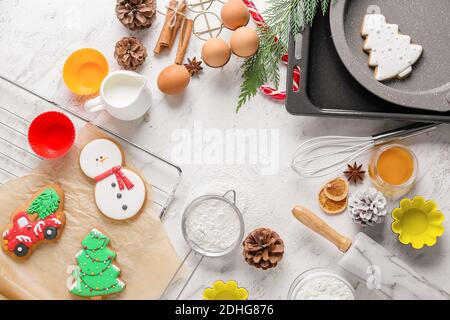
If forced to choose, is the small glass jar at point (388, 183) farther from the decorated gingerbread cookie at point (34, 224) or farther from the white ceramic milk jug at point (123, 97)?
the decorated gingerbread cookie at point (34, 224)

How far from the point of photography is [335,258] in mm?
1352

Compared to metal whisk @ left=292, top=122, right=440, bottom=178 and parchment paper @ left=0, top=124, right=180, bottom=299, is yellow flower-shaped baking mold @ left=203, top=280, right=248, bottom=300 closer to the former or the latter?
parchment paper @ left=0, top=124, right=180, bottom=299

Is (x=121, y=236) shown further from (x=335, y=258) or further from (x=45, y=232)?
(x=335, y=258)

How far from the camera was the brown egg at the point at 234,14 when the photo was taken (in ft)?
4.25

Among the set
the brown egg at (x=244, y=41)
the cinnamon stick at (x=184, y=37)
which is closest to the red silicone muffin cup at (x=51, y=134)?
the cinnamon stick at (x=184, y=37)

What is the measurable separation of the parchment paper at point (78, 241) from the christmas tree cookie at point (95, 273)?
0.02 metres

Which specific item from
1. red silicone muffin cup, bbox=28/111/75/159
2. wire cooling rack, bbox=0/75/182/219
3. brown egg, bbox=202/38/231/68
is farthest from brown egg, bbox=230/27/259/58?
red silicone muffin cup, bbox=28/111/75/159

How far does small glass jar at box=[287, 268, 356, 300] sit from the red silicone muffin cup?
0.55 metres

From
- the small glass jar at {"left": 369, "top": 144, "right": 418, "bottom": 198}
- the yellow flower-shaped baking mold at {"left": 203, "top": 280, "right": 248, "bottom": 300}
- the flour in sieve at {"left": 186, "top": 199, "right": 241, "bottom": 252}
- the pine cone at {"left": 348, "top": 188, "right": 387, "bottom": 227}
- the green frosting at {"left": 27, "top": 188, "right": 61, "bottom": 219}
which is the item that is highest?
the small glass jar at {"left": 369, "top": 144, "right": 418, "bottom": 198}

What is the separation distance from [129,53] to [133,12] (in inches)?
3.4

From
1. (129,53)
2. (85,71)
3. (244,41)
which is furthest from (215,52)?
(85,71)

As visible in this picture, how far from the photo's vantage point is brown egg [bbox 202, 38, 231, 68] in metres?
1.29
